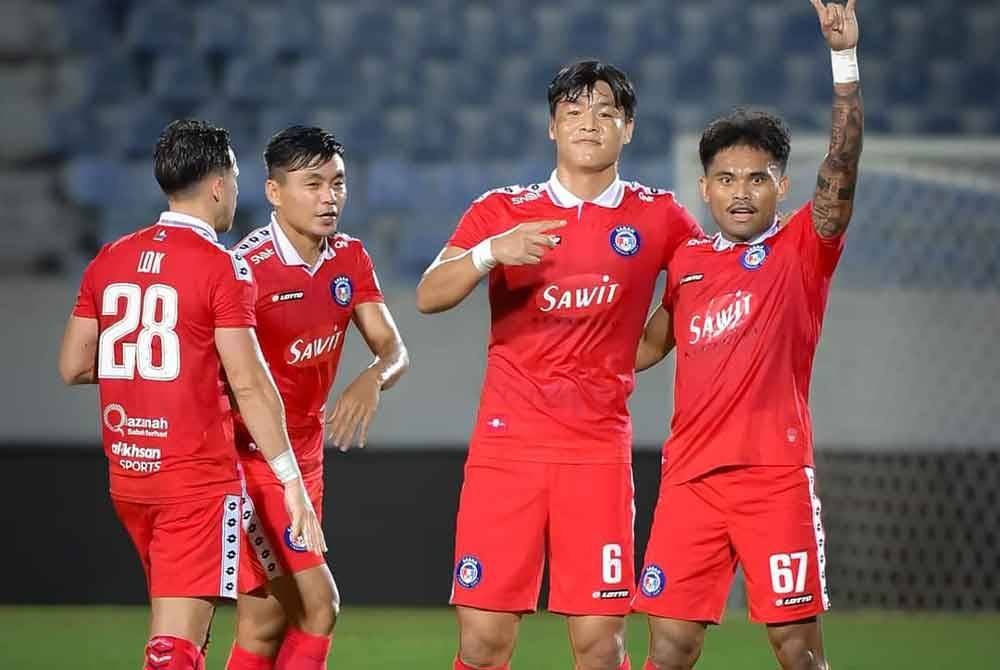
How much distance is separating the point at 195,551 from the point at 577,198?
1.33 m

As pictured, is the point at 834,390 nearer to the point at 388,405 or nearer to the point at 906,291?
the point at 906,291

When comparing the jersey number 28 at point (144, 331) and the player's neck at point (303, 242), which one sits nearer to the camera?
the jersey number 28 at point (144, 331)

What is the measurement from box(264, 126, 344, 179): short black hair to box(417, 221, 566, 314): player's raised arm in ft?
1.98

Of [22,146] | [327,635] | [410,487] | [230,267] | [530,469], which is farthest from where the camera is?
[22,146]

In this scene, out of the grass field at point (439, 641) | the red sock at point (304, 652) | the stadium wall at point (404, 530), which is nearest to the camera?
the red sock at point (304, 652)

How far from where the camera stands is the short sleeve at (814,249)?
3.83 metres

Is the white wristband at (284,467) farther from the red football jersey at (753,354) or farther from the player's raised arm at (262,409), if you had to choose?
the red football jersey at (753,354)

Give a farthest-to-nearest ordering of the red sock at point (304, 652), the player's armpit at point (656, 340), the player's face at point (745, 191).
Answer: the red sock at point (304, 652)
the player's armpit at point (656, 340)
the player's face at point (745, 191)

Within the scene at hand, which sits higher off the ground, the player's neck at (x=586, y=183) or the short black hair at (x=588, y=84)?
the short black hair at (x=588, y=84)

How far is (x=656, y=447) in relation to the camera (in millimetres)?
7055

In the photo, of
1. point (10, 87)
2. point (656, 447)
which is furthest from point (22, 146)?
point (656, 447)

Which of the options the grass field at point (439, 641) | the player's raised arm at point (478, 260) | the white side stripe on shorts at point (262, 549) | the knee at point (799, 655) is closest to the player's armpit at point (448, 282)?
the player's raised arm at point (478, 260)

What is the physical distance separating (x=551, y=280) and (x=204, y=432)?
37.8 inches

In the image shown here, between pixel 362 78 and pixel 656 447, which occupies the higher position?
pixel 362 78
